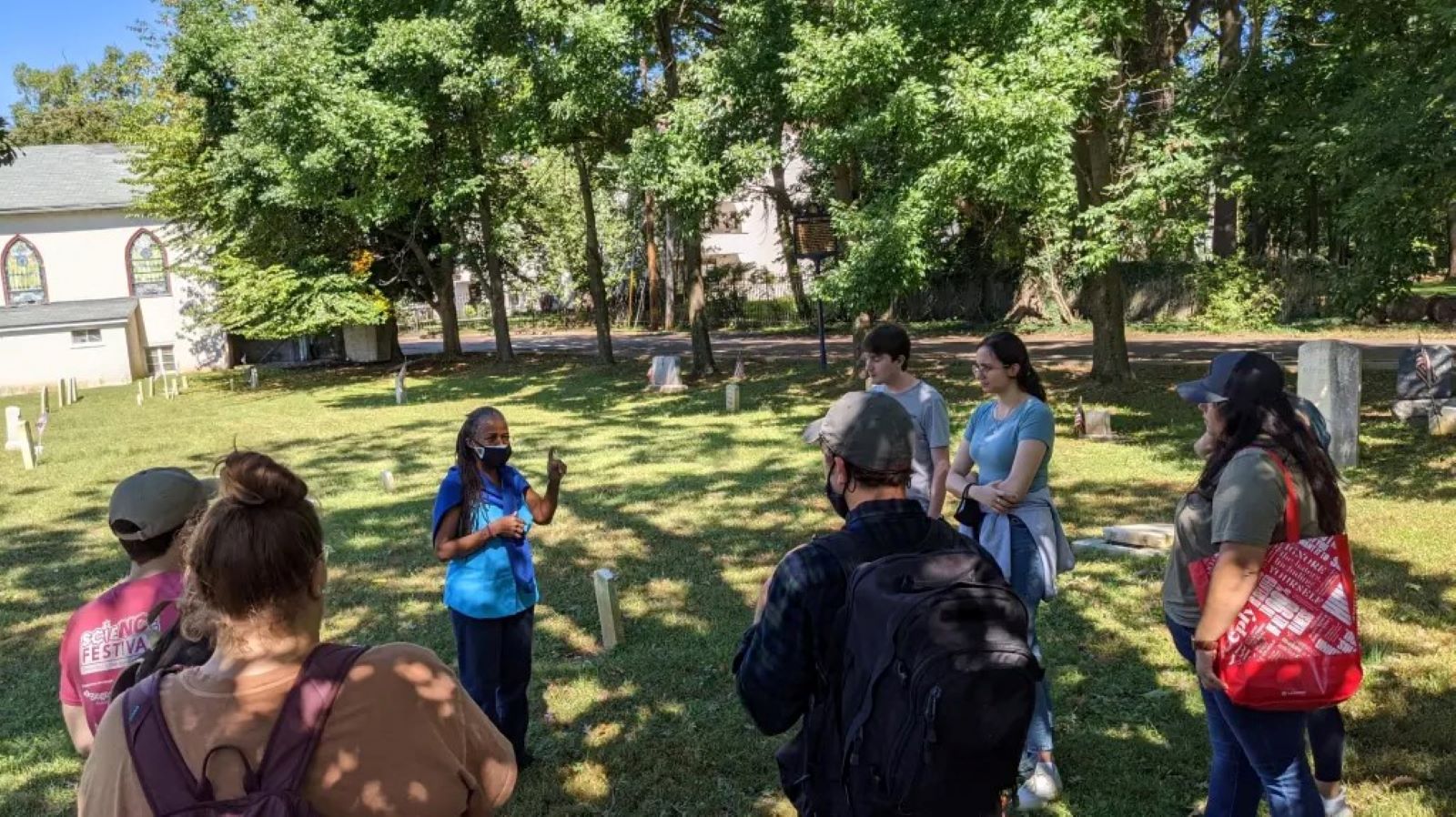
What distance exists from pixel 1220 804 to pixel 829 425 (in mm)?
2087

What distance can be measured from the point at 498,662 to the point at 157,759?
2757 mm

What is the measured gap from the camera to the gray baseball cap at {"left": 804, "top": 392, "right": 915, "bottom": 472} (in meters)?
2.39

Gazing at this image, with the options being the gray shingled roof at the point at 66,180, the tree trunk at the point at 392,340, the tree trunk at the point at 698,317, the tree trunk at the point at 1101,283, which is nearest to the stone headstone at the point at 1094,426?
the tree trunk at the point at 1101,283

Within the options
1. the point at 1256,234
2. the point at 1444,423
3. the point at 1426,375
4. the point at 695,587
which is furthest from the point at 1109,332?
the point at 1256,234

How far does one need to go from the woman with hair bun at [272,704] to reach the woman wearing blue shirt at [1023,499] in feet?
8.86

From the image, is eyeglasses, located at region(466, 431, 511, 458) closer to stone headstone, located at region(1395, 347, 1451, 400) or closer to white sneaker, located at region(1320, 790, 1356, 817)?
white sneaker, located at region(1320, 790, 1356, 817)

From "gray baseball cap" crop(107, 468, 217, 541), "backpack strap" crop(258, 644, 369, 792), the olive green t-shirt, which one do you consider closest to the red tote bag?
the olive green t-shirt

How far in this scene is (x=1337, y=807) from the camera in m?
3.82

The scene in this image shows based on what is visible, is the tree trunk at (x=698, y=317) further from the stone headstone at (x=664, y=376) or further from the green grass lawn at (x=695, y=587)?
the green grass lawn at (x=695, y=587)

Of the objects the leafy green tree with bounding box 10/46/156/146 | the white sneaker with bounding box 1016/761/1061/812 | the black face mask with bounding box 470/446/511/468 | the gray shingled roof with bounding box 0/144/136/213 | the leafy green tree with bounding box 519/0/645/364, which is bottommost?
the white sneaker with bounding box 1016/761/1061/812

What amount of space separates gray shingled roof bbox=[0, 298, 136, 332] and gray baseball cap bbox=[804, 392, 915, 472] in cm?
3622

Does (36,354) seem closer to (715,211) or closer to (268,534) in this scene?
(715,211)

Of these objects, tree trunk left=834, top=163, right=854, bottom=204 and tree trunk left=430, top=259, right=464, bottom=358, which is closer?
tree trunk left=834, top=163, right=854, bottom=204

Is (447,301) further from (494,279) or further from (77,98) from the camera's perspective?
(77,98)
